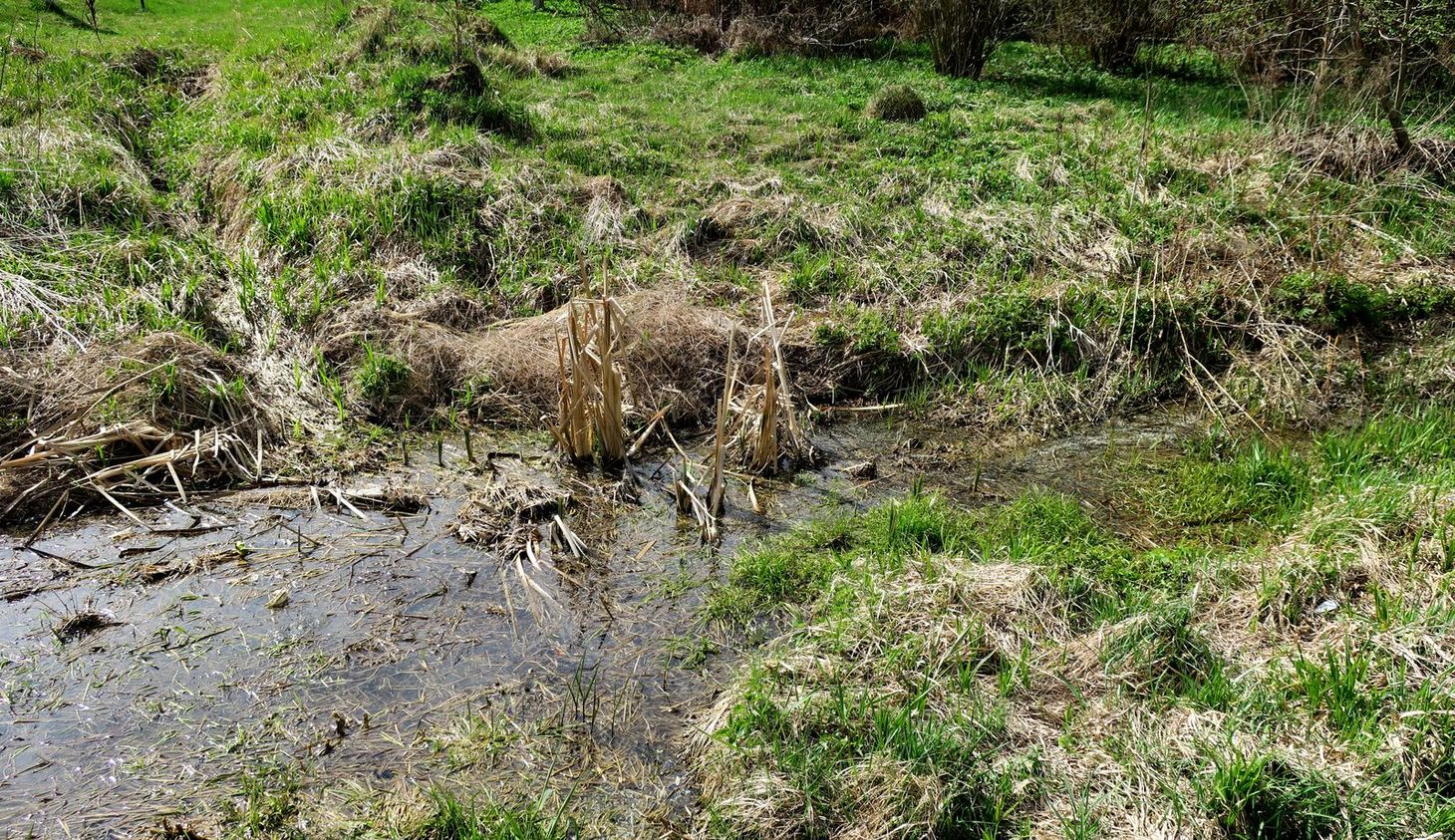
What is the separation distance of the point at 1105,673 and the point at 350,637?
305cm

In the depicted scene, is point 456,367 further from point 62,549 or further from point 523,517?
point 62,549

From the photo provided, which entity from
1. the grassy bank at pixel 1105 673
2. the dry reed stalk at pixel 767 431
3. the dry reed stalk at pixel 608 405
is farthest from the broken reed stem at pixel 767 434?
the dry reed stalk at pixel 608 405

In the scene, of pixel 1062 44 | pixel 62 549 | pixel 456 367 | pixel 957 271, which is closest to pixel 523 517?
pixel 456 367

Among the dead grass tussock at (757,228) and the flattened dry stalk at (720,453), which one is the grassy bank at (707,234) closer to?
the dead grass tussock at (757,228)

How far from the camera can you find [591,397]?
17.6ft

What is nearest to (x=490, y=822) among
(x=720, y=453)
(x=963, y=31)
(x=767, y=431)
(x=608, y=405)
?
(x=720, y=453)

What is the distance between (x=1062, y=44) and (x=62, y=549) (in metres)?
11.7

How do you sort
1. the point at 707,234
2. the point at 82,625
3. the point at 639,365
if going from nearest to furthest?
the point at 82,625 → the point at 639,365 → the point at 707,234

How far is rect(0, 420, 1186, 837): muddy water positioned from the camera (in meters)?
3.34

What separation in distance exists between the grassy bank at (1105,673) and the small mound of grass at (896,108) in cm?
595

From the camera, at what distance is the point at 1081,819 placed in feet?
9.36

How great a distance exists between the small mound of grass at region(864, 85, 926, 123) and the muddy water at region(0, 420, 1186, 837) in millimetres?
5316

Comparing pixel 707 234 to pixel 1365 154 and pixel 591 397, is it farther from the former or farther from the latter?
pixel 1365 154

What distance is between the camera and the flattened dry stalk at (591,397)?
16.4ft
